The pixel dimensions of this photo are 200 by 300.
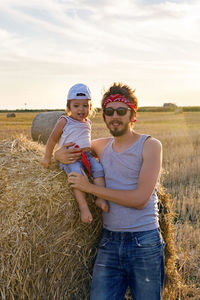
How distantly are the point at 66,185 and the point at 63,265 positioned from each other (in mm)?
669

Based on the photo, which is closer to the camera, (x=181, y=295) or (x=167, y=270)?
(x=167, y=270)

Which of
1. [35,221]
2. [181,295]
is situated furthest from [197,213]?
[35,221]

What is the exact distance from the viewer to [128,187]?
9.84ft

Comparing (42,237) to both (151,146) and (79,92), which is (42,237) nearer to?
(151,146)

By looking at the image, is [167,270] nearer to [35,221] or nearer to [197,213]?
[35,221]

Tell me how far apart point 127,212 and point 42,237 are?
713 millimetres

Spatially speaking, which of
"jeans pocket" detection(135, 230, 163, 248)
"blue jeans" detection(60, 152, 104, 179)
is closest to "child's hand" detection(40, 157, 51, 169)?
"blue jeans" detection(60, 152, 104, 179)

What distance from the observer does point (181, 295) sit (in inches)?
150

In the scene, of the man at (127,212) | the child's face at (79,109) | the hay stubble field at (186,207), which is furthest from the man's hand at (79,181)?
the hay stubble field at (186,207)

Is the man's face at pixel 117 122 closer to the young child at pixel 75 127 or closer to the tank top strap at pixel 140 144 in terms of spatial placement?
the tank top strap at pixel 140 144

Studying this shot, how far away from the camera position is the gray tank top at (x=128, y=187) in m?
2.94

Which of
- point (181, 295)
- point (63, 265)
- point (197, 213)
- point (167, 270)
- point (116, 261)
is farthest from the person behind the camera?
point (197, 213)

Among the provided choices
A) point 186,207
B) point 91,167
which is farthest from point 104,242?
point 186,207

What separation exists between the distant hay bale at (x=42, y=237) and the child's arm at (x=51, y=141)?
8 centimetres
